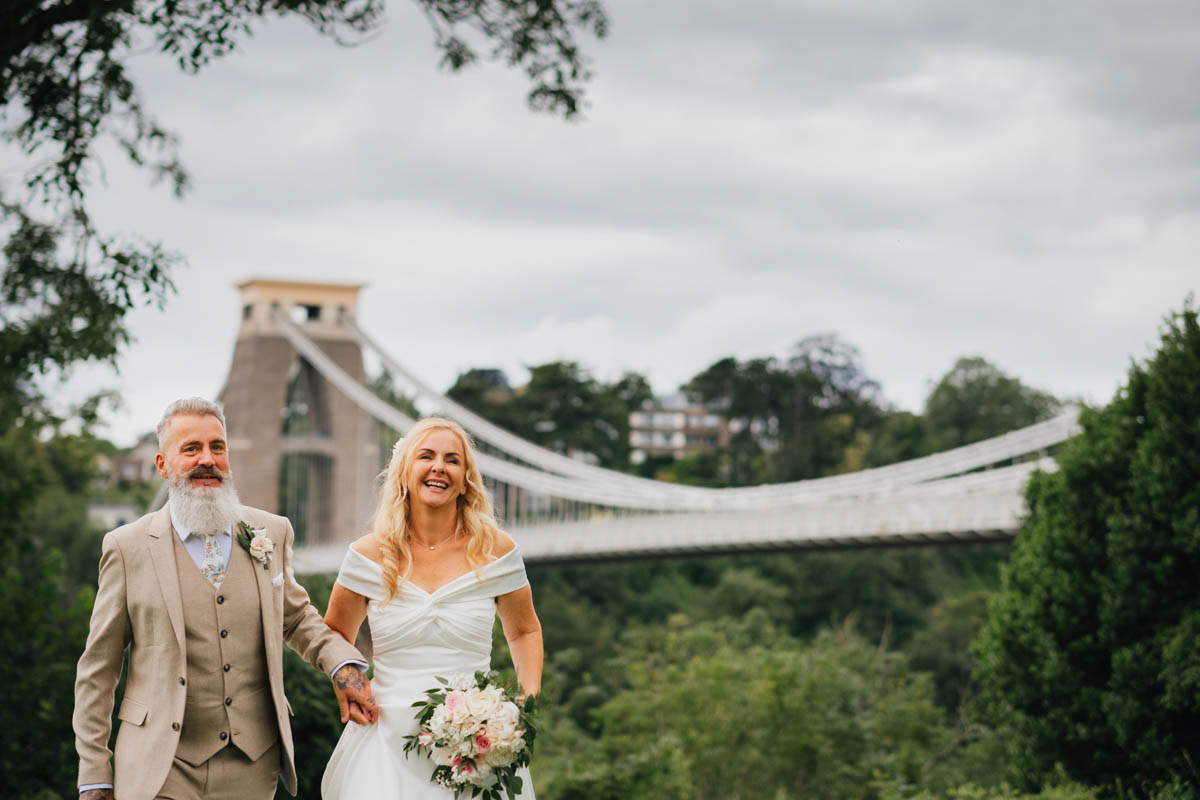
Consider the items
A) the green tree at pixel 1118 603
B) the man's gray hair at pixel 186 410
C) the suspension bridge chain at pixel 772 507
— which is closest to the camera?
the man's gray hair at pixel 186 410

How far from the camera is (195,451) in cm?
262

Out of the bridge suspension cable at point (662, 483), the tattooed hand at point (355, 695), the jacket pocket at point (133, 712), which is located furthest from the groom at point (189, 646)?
the bridge suspension cable at point (662, 483)

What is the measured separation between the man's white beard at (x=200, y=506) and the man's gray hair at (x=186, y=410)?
0.29 ft

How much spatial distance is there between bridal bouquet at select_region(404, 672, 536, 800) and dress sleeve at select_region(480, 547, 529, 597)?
212mm

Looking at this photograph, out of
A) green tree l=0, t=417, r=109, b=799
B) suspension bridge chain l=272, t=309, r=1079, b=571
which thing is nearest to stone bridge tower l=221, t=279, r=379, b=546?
suspension bridge chain l=272, t=309, r=1079, b=571

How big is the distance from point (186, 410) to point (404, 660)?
0.69m

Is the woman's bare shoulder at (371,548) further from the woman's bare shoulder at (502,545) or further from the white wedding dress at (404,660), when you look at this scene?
the woman's bare shoulder at (502,545)

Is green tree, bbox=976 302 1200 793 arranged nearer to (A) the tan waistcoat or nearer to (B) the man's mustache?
(A) the tan waistcoat

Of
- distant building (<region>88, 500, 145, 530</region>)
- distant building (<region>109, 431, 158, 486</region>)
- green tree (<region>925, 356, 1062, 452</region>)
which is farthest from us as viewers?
distant building (<region>109, 431, 158, 486</region>)

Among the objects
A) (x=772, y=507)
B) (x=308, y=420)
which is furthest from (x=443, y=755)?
(x=308, y=420)

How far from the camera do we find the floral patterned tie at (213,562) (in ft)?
8.61

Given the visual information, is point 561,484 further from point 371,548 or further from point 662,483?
point 371,548

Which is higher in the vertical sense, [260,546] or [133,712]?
[260,546]

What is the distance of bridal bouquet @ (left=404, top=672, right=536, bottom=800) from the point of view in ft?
8.78
